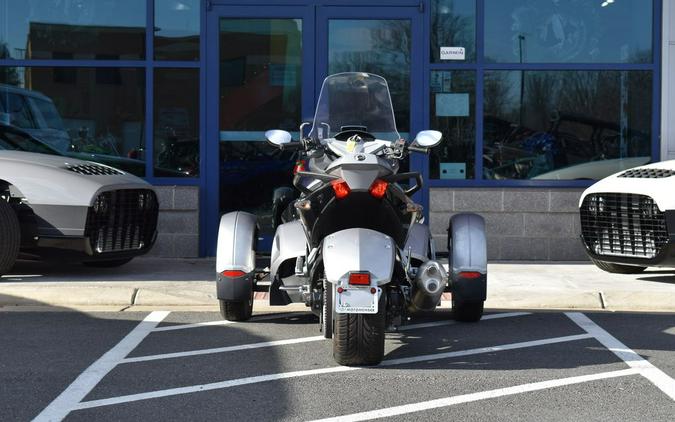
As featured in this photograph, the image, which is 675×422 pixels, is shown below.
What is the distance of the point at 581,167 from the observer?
11.1m

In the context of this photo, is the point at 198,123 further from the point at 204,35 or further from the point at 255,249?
the point at 255,249

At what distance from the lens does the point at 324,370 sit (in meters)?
5.65

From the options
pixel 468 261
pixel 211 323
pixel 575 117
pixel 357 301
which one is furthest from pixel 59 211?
pixel 575 117

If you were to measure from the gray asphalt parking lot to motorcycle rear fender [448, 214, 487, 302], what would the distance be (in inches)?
11.0

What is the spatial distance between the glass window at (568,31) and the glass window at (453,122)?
0.44 meters

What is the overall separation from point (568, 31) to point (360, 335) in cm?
663

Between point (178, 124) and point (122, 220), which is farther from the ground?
point (178, 124)

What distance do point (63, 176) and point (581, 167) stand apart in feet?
18.2

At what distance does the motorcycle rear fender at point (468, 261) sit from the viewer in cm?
684

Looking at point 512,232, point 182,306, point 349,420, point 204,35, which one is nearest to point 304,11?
point 204,35

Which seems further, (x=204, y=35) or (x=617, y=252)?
(x=204, y=35)

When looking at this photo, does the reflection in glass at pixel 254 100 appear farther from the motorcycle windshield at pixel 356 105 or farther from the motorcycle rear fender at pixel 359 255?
the motorcycle rear fender at pixel 359 255

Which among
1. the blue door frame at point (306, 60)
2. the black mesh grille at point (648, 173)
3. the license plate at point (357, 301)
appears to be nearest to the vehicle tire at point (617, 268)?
the black mesh grille at point (648, 173)

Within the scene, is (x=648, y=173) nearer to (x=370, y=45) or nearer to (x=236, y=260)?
(x=370, y=45)
